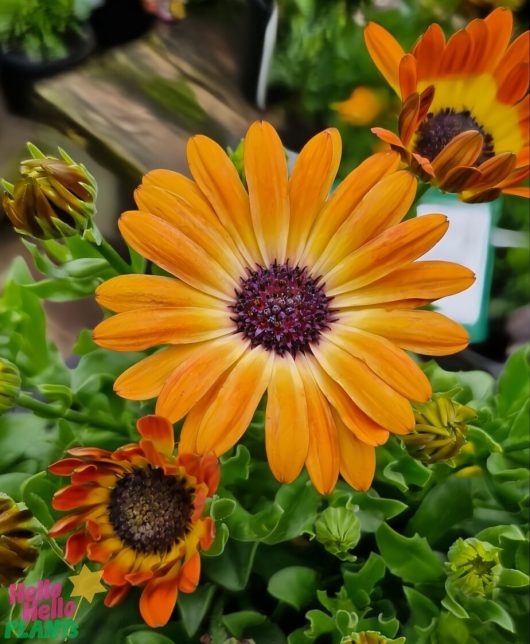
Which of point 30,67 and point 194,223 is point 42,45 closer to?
point 30,67

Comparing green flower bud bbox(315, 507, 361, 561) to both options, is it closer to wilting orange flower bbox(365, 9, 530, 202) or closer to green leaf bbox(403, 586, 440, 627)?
green leaf bbox(403, 586, 440, 627)

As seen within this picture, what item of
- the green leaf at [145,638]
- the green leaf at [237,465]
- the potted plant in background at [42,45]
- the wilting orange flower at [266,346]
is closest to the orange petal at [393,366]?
the wilting orange flower at [266,346]

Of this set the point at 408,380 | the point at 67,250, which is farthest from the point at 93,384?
the point at 408,380

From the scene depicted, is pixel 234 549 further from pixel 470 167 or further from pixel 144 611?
pixel 470 167

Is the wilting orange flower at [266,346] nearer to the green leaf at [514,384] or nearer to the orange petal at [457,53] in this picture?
the orange petal at [457,53]

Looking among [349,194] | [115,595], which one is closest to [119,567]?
[115,595]

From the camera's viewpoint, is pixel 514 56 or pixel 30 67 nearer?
pixel 514 56
